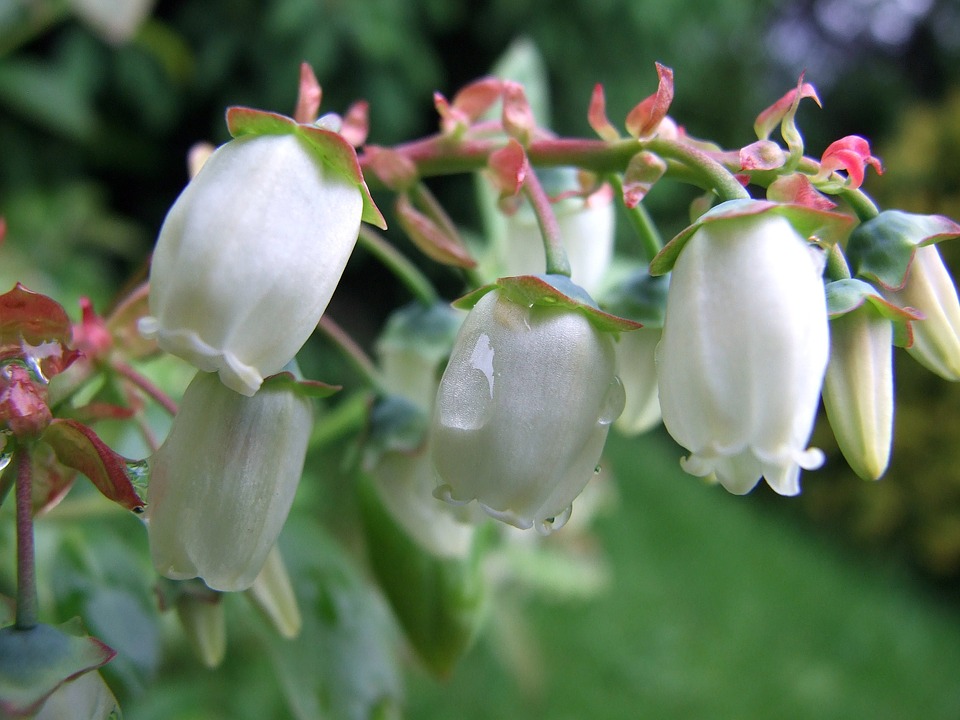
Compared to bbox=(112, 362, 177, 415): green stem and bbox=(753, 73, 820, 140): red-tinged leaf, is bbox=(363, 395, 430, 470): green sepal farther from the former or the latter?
bbox=(753, 73, 820, 140): red-tinged leaf

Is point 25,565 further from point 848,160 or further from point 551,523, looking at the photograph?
point 848,160

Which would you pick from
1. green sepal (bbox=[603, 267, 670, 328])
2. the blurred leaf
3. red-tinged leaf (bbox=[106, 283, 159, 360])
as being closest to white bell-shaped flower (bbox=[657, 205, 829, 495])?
green sepal (bbox=[603, 267, 670, 328])

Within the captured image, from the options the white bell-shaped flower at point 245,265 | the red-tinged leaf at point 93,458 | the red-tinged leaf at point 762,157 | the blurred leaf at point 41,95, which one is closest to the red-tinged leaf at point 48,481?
the red-tinged leaf at point 93,458

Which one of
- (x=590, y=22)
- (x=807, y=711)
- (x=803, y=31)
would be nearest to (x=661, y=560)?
(x=807, y=711)

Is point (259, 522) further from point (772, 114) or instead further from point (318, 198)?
point (772, 114)

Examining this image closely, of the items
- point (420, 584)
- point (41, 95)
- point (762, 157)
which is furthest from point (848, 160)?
point (41, 95)
